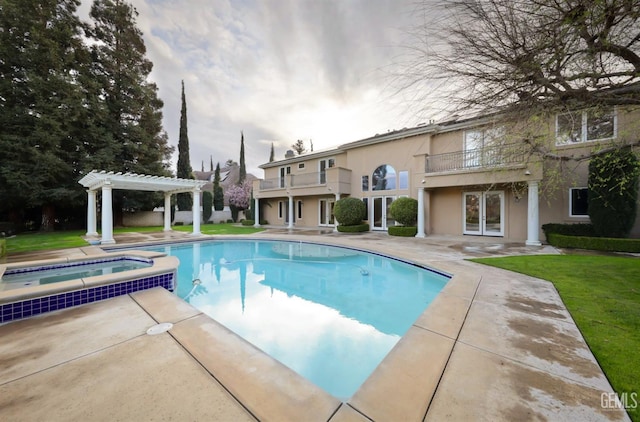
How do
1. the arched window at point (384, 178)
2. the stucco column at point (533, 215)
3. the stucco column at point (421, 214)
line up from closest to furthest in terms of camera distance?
the stucco column at point (533, 215), the stucco column at point (421, 214), the arched window at point (384, 178)

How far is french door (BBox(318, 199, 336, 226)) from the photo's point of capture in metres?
19.7

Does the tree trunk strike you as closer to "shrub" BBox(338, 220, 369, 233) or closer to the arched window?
"shrub" BBox(338, 220, 369, 233)

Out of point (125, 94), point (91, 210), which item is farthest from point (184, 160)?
point (91, 210)

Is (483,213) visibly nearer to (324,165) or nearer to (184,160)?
(324,165)

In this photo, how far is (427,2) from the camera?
11.2ft

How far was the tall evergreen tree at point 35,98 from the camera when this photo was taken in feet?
49.2

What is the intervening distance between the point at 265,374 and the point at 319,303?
324cm

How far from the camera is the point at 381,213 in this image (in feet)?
53.9

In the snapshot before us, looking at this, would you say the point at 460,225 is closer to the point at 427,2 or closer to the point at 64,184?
the point at 427,2

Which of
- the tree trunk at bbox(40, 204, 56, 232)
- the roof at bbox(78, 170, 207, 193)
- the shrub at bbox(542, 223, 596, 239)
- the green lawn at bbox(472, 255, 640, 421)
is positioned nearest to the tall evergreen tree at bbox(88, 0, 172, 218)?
Result: the tree trunk at bbox(40, 204, 56, 232)

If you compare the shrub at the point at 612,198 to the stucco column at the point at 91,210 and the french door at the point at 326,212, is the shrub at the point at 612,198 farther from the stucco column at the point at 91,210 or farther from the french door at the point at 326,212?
the stucco column at the point at 91,210

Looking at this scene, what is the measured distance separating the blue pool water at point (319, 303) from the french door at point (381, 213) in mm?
6638

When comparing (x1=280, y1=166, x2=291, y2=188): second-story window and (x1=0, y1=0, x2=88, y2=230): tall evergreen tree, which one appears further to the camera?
(x1=280, y1=166, x2=291, y2=188): second-story window

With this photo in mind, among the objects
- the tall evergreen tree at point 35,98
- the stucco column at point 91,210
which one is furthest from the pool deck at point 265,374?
the tall evergreen tree at point 35,98
